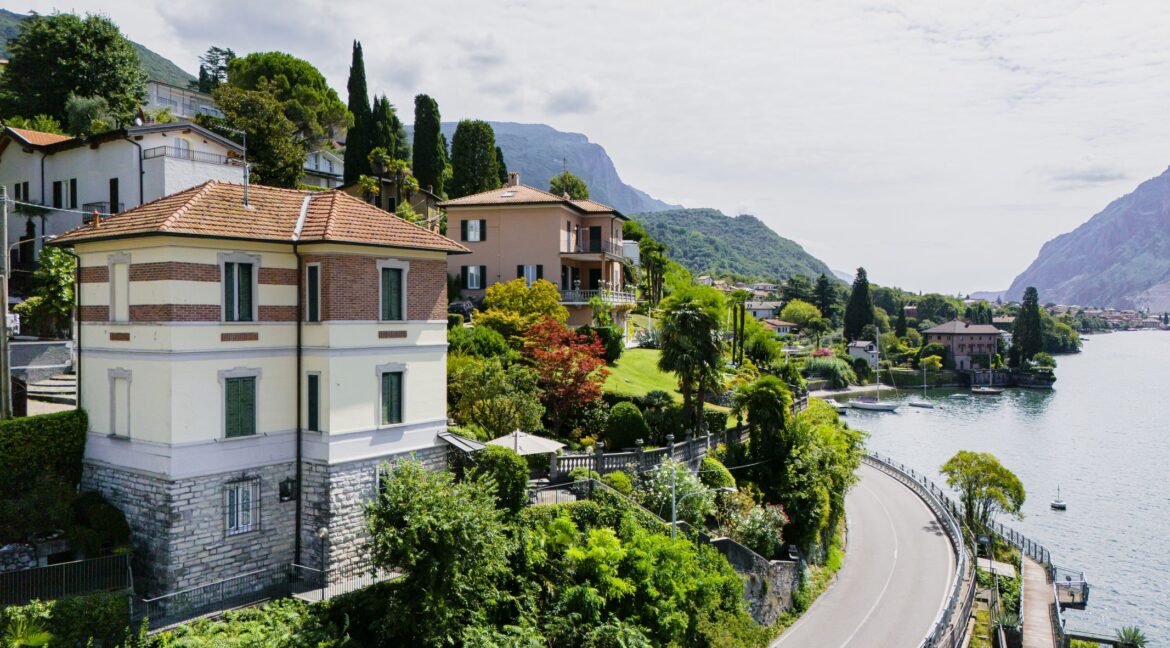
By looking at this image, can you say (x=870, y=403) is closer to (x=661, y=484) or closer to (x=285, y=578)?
(x=661, y=484)

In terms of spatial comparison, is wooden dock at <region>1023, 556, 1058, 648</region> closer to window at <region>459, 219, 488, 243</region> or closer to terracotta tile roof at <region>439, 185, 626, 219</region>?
terracotta tile roof at <region>439, 185, 626, 219</region>

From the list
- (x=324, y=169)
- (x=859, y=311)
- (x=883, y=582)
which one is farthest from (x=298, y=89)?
(x=859, y=311)

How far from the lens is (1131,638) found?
38.8 meters

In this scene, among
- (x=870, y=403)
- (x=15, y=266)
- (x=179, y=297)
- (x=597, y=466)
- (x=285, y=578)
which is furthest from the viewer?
(x=870, y=403)

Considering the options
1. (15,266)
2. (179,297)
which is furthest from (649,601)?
(15,266)

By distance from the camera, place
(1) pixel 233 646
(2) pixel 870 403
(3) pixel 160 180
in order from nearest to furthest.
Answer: (1) pixel 233 646 → (3) pixel 160 180 → (2) pixel 870 403

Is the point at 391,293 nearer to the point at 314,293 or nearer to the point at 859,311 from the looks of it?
the point at 314,293

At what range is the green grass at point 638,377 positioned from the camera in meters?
45.2

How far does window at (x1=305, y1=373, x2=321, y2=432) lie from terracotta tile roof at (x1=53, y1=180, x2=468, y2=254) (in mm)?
4123

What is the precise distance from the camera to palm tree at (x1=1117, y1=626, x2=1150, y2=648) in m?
38.4

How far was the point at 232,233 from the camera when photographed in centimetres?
2184

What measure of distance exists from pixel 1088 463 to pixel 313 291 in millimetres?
82032

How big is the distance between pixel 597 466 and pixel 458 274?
86.9 feet

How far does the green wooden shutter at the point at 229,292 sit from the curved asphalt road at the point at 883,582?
22.9 meters
